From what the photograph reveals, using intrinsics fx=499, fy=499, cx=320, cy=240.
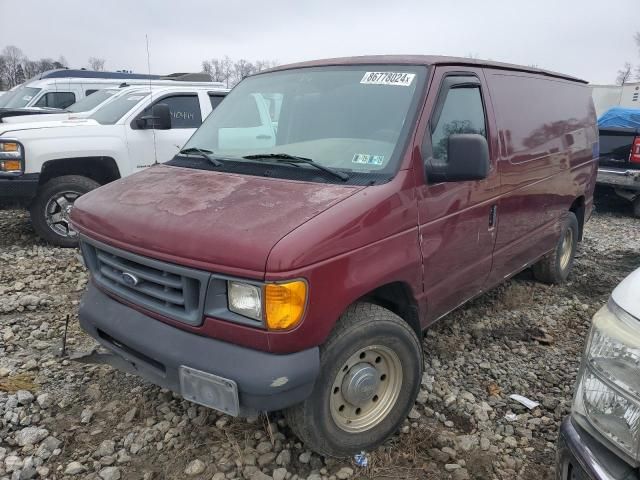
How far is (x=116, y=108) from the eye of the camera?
6730 mm

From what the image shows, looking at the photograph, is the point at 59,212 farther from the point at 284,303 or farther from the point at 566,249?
the point at 566,249

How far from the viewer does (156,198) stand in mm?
2693

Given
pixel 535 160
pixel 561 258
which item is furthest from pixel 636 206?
pixel 535 160

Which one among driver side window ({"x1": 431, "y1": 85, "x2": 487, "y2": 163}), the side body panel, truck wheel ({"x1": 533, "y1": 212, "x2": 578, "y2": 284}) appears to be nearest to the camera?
driver side window ({"x1": 431, "y1": 85, "x2": 487, "y2": 163})

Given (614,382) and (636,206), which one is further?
(636,206)

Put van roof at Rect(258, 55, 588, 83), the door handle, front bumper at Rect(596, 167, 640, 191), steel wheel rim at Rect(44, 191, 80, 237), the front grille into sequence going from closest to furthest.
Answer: the front grille < van roof at Rect(258, 55, 588, 83) < the door handle < steel wheel rim at Rect(44, 191, 80, 237) < front bumper at Rect(596, 167, 640, 191)

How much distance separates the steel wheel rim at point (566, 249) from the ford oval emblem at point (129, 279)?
4189mm

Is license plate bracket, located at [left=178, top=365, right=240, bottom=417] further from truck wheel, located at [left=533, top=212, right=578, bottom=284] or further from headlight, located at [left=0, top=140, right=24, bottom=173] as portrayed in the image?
headlight, located at [left=0, top=140, right=24, bottom=173]

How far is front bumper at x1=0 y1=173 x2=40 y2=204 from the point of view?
5.46 metres

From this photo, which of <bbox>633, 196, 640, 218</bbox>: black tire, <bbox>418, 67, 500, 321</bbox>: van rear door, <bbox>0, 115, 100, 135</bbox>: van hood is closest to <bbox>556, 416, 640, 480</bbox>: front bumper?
<bbox>418, 67, 500, 321</bbox>: van rear door

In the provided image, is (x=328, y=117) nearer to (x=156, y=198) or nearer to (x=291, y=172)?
(x=291, y=172)

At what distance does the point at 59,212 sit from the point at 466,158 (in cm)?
510

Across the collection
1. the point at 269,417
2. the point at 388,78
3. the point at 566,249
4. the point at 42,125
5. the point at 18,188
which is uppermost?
the point at 388,78

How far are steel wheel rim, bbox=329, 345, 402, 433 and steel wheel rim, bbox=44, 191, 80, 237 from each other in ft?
15.1
